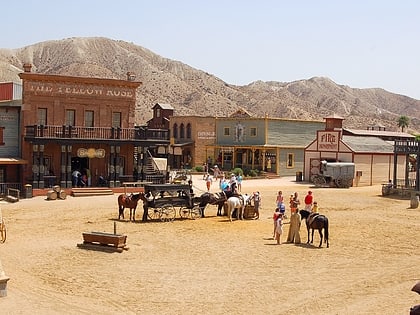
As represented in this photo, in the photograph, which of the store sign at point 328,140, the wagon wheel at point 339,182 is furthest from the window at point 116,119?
the store sign at point 328,140

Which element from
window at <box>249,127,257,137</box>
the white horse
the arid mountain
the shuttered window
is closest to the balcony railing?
the shuttered window

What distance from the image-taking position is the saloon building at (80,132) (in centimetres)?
3962

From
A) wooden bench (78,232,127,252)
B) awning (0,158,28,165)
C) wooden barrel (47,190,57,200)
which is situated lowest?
wooden bench (78,232,127,252)

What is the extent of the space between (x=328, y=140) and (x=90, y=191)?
2062 cm

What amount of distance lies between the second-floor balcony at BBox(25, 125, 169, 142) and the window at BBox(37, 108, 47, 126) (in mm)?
1072

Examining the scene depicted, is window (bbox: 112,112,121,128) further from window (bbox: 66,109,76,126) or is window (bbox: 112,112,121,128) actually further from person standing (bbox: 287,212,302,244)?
person standing (bbox: 287,212,302,244)

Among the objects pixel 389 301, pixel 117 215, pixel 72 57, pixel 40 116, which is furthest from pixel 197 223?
pixel 72 57

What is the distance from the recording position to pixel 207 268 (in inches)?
744

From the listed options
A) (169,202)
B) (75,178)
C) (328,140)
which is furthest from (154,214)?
(328,140)

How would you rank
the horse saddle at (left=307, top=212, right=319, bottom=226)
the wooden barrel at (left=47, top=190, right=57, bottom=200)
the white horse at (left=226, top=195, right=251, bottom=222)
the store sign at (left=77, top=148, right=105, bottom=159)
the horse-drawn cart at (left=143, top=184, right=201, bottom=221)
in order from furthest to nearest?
1. the store sign at (left=77, top=148, right=105, bottom=159)
2. the wooden barrel at (left=47, top=190, right=57, bottom=200)
3. the white horse at (left=226, top=195, right=251, bottom=222)
4. the horse-drawn cart at (left=143, top=184, right=201, bottom=221)
5. the horse saddle at (left=307, top=212, right=319, bottom=226)

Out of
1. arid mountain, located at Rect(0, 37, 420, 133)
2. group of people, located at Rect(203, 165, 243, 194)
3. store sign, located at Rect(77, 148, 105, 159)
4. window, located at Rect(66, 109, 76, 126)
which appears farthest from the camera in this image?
arid mountain, located at Rect(0, 37, 420, 133)

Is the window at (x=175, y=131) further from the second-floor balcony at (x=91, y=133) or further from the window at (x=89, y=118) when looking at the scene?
the window at (x=89, y=118)

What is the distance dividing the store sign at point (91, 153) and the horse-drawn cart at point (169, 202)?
476 inches

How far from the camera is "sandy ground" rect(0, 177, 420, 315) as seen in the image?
15039mm
